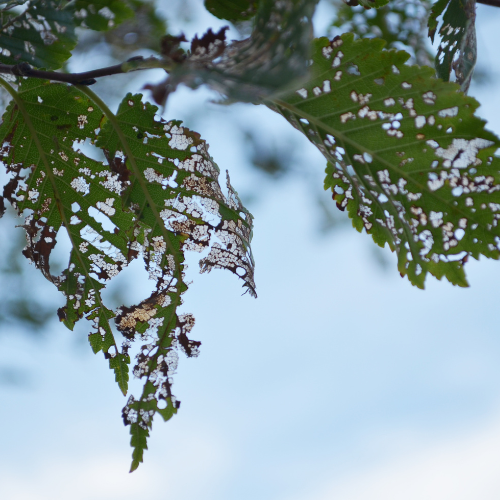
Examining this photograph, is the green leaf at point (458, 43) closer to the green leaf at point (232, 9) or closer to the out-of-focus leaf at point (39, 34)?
the green leaf at point (232, 9)

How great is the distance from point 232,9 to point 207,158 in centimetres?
22

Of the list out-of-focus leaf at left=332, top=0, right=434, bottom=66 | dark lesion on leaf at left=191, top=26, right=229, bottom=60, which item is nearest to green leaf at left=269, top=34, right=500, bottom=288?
dark lesion on leaf at left=191, top=26, right=229, bottom=60

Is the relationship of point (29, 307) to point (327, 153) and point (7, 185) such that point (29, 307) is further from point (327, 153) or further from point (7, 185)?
point (327, 153)

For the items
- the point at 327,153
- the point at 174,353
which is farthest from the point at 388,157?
the point at 174,353

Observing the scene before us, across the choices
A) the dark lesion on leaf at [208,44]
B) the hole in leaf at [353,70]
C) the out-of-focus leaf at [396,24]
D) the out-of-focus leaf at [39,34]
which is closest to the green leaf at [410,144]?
the hole in leaf at [353,70]

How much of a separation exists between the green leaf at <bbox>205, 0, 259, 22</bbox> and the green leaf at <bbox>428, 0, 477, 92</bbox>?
0.33 metres

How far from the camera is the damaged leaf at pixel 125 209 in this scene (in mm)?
639

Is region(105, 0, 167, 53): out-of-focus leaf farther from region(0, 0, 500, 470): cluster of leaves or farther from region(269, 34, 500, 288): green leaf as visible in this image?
region(269, 34, 500, 288): green leaf

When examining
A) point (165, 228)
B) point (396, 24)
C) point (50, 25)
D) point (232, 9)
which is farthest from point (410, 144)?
point (396, 24)

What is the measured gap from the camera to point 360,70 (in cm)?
52

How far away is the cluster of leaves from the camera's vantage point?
1.32ft

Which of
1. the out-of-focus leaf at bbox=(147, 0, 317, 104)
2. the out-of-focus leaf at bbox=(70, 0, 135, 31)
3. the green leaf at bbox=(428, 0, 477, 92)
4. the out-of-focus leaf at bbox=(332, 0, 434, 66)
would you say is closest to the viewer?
the out-of-focus leaf at bbox=(147, 0, 317, 104)

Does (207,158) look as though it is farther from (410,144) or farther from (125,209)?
(410,144)

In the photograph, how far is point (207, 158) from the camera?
659 mm
